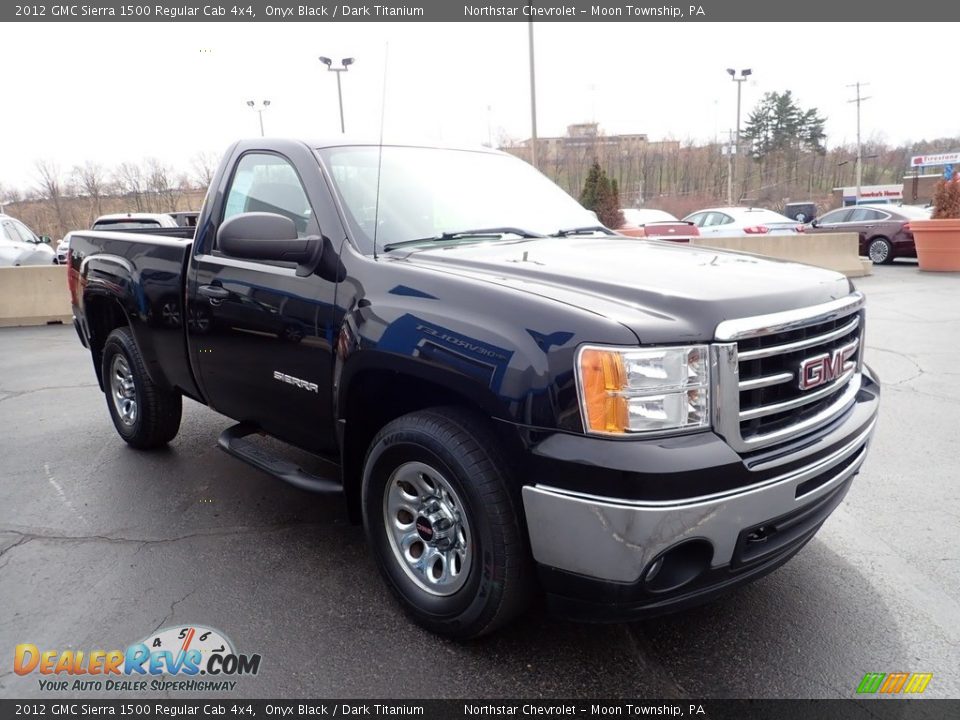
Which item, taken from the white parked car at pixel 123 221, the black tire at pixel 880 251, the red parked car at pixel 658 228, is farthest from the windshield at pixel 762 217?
→ the white parked car at pixel 123 221

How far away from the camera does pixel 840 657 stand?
256cm

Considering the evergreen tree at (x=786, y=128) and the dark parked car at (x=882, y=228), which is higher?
the evergreen tree at (x=786, y=128)

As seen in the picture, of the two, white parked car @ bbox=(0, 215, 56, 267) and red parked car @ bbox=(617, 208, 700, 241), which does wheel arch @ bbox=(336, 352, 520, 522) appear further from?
white parked car @ bbox=(0, 215, 56, 267)

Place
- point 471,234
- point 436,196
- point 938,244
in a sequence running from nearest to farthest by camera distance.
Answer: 1. point 471,234
2. point 436,196
3. point 938,244

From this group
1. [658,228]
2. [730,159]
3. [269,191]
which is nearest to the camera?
[269,191]

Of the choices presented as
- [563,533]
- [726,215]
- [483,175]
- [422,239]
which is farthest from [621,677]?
[726,215]

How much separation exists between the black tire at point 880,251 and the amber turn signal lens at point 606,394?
1745 centimetres

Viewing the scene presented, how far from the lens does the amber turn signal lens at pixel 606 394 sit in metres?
2.10

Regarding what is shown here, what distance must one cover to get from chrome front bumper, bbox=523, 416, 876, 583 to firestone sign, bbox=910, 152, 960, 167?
248 feet

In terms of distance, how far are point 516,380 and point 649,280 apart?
655 millimetres

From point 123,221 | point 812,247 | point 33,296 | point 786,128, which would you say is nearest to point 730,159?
point 786,128

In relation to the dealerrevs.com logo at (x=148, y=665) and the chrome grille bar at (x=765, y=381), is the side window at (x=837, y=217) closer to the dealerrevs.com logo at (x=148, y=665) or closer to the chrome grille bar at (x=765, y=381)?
the chrome grille bar at (x=765, y=381)

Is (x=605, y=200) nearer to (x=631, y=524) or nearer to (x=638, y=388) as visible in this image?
(x=638, y=388)

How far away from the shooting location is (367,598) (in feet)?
9.89
